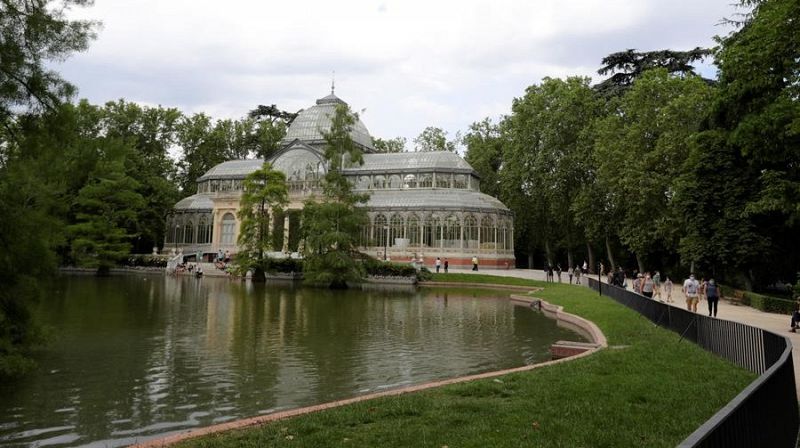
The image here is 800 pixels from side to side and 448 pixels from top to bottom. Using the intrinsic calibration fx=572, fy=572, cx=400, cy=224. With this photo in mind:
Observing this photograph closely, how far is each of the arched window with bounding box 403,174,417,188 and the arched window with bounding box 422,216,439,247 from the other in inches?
237

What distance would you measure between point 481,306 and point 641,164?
57.8ft

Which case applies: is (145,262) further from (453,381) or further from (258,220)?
(453,381)

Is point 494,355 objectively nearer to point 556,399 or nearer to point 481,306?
point 556,399

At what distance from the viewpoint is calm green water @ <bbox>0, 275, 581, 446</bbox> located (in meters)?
8.39

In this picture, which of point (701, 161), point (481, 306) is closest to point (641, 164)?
point (701, 161)

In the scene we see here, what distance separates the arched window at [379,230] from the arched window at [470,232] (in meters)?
7.37

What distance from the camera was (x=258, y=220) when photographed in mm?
39031

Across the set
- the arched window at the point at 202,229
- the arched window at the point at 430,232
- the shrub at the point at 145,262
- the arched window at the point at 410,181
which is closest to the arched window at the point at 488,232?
the arched window at the point at 430,232

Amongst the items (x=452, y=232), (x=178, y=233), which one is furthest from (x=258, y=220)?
(x=178, y=233)

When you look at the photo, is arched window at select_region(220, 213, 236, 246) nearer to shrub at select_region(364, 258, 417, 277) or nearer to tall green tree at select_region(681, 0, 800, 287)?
shrub at select_region(364, 258, 417, 277)

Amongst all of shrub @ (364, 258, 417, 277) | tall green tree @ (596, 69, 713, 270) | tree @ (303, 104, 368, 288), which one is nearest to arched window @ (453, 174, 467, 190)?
tall green tree @ (596, 69, 713, 270)

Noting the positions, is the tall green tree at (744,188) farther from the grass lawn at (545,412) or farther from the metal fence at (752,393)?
the grass lawn at (545,412)

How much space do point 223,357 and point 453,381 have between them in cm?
588

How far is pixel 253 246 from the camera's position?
39188mm
